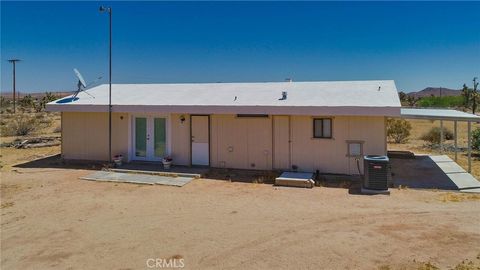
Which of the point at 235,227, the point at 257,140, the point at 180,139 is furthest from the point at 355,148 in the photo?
the point at 180,139

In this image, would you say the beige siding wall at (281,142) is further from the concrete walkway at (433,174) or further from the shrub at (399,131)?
the shrub at (399,131)

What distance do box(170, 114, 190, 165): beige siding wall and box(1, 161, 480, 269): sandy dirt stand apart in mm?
3010

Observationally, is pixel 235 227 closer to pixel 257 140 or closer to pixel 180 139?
pixel 257 140

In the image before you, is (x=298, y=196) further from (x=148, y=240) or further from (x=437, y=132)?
(x=437, y=132)

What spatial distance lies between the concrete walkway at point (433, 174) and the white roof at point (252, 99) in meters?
2.43

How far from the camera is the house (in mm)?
12578

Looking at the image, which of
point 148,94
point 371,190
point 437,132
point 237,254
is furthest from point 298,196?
point 437,132

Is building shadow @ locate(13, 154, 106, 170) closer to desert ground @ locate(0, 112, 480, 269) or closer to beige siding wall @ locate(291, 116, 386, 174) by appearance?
desert ground @ locate(0, 112, 480, 269)

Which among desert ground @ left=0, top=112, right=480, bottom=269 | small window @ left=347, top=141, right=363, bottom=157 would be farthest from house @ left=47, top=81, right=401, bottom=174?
desert ground @ left=0, top=112, right=480, bottom=269

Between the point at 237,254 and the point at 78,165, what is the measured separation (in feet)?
36.5

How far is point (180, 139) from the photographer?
1470 cm

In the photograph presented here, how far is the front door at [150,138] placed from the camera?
1504 centimetres

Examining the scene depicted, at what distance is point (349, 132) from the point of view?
12.6m

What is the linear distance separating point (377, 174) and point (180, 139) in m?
7.32
